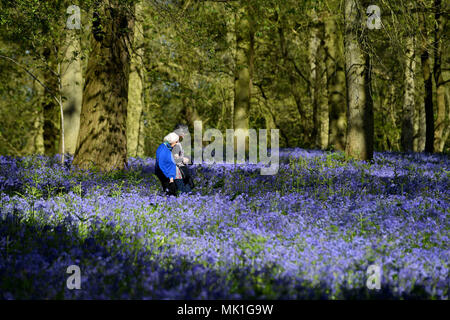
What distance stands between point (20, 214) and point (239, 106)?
1445 cm

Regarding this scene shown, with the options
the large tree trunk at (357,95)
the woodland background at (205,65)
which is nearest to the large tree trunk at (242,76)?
the woodland background at (205,65)

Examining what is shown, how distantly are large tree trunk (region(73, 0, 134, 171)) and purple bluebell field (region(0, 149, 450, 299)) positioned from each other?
212cm

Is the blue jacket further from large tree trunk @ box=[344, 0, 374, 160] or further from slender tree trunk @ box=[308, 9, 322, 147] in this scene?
slender tree trunk @ box=[308, 9, 322, 147]

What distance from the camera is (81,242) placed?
511 centimetres

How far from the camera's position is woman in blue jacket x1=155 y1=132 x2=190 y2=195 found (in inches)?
340

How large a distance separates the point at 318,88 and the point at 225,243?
70.4 ft

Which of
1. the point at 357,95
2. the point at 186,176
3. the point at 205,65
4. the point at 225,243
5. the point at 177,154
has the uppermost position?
the point at 205,65

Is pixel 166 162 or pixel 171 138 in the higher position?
pixel 171 138

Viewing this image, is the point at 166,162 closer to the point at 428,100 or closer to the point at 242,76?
the point at 242,76

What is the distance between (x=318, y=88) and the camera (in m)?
25.7

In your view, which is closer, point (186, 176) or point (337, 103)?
point (186, 176)

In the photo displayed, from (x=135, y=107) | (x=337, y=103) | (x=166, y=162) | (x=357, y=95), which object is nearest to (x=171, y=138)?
(x=166, y=162)
